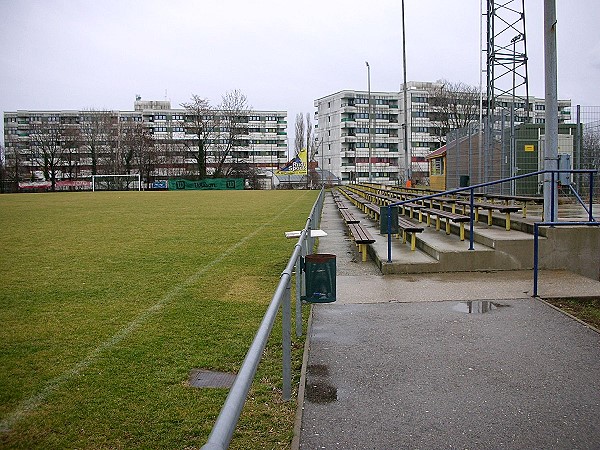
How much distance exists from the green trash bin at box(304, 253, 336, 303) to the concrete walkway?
1.18 ft

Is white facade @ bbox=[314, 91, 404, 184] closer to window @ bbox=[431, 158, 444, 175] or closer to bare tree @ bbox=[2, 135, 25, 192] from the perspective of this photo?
bare tree @ bbox=[2, 135, 25, 192]

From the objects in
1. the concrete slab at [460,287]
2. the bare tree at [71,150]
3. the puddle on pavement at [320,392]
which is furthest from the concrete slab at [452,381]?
the bare tree at [71,150]

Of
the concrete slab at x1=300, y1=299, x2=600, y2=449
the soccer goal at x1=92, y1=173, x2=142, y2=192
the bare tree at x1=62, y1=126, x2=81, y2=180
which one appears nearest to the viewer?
the concrete slab at x1=300, y1=299, x2=600, y2=449

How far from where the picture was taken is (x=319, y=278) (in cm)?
617

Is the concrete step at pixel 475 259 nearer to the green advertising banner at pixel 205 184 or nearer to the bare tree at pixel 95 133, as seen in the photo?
the green advertising banner at pixel 205 184

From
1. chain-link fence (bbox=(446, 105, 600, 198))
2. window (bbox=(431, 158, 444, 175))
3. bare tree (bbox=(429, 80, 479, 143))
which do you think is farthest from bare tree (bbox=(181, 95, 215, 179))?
chain-link fence (bbox=(446, 105, 600, 198))

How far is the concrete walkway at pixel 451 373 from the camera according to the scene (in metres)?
3.67

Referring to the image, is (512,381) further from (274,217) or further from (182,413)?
(274,217)

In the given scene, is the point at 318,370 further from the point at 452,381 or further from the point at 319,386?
the point at 452,381

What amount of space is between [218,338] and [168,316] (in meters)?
1.11

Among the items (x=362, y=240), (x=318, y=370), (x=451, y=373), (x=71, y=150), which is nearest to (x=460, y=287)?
(x=362, y=240)

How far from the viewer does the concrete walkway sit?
12.0ft

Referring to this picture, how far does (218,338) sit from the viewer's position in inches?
228

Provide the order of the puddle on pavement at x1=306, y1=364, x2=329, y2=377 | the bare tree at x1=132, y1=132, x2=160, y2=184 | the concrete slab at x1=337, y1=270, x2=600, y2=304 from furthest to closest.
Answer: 1. the bare tree at x1=132, y1=132, x2=160, y2=184
2. the concrete slab at x1=337, y1=270, x2=600, y2=304
3. the puddle on pavement at x1=306, y1=364, x2=329, y2=377
